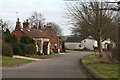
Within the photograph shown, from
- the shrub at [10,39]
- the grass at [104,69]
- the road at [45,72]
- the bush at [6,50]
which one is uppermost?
the shrub at [10,39]

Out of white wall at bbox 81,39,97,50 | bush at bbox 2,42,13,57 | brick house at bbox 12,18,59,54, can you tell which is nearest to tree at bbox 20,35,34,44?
brick house at bbox 12,18,59,54

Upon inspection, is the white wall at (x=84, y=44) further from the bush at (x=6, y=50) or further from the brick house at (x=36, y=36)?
the bush at (x=6, y=50)

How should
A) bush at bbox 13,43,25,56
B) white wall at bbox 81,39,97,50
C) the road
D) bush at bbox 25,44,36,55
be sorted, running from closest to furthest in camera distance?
1. the road
2. bush at bbox 13,43,25,56
3. bush at bbox 25,44,36,55
4. white wall at bbox 81,39,97,50

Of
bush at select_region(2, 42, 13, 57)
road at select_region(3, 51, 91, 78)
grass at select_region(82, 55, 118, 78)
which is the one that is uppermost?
bush at select_region(2, 42, 13, 57)

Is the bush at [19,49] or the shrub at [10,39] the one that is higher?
the shrub at [10,39]

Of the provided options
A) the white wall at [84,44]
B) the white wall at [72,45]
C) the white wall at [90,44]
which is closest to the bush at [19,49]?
the white wall at [84,44]

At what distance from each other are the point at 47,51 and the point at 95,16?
837 inches

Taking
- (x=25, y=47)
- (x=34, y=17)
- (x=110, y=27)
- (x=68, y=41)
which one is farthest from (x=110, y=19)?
(x=68, y=41)

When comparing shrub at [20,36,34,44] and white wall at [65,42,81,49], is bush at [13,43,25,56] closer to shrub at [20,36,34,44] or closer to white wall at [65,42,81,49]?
shrub at [20,36,34,44]

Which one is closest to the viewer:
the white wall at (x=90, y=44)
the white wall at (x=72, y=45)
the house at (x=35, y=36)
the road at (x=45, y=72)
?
the road at (x=45, y=72)

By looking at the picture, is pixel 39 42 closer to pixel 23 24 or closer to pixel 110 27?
pixel 23 24

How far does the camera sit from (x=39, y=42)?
54844 mm

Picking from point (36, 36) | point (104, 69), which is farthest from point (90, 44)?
point (104, 69)

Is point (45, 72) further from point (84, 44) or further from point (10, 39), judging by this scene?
point (84, 44)
